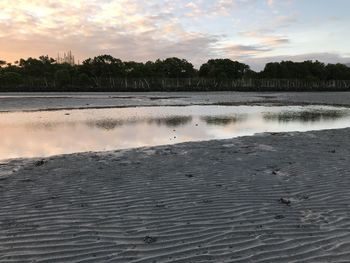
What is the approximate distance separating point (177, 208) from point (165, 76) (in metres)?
104

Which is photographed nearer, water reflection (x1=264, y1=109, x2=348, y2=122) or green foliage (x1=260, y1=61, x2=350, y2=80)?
water reflection (x1=264, y1=109, x2=348, y2=122)

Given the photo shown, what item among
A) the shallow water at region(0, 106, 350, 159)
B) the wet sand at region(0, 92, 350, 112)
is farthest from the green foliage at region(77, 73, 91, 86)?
the shallow water at region(0, 106, 350, 159)

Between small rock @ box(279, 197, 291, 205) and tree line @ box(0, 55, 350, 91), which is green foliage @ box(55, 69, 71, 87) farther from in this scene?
small rock @ box(279, 197, 291, 205)

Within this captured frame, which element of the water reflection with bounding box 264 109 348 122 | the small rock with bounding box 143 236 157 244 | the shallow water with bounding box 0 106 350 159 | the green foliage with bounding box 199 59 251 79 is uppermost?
the green foliage with bounding box 199 59 251 79

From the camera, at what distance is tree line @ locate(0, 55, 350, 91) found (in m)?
89.6

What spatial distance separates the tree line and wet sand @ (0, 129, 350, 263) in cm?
7324

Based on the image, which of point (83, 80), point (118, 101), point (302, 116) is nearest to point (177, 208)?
point (302, 116)

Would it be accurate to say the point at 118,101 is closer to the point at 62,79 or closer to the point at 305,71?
the point at 62,79

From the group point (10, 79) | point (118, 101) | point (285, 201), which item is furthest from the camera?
point (10, 79)

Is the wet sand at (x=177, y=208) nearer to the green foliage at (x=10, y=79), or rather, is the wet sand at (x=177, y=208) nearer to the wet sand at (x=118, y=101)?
the wet sand at (x=118, y=101)

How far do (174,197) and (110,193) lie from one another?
4.28 ft

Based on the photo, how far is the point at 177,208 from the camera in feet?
22.1

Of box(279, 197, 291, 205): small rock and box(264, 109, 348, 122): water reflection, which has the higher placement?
box(279, 197, 291, 205): small rock

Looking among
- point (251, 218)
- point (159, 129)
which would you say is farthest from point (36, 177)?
point (159, 129)
